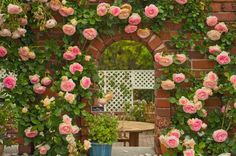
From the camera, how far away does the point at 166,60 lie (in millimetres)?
4305

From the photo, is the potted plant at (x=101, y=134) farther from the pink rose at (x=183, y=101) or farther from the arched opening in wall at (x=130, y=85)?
the arched opening in wall at (x=130, y=85)

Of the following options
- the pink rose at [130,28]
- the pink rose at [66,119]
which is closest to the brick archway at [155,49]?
the pink rose at [130,28]

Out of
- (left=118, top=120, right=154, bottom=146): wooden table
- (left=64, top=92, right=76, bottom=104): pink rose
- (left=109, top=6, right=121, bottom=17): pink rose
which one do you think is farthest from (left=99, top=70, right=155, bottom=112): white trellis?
(left=64, top=92, right=76, bottom=104): pink rose

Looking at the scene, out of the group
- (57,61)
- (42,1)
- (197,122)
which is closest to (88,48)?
(57,61)

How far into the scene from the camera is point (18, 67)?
4.41 m

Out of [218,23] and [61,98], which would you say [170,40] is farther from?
[61,98]

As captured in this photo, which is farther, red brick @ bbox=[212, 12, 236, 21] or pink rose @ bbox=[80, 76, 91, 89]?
red brick @ bbox=[212, 12, 236, 21]

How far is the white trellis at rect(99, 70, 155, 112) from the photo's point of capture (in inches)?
450

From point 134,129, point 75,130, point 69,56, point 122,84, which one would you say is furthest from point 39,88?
point 122,84

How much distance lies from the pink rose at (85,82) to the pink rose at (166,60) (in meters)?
0.65

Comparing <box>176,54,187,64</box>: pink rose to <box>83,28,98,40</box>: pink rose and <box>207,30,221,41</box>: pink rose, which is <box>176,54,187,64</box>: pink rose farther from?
<box>83,28,98,40</box>: pink rose

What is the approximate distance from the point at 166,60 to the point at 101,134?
2.82 feet

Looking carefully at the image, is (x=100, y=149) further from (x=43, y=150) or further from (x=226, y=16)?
(x=226, y=16)

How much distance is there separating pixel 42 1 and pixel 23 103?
0.91m
